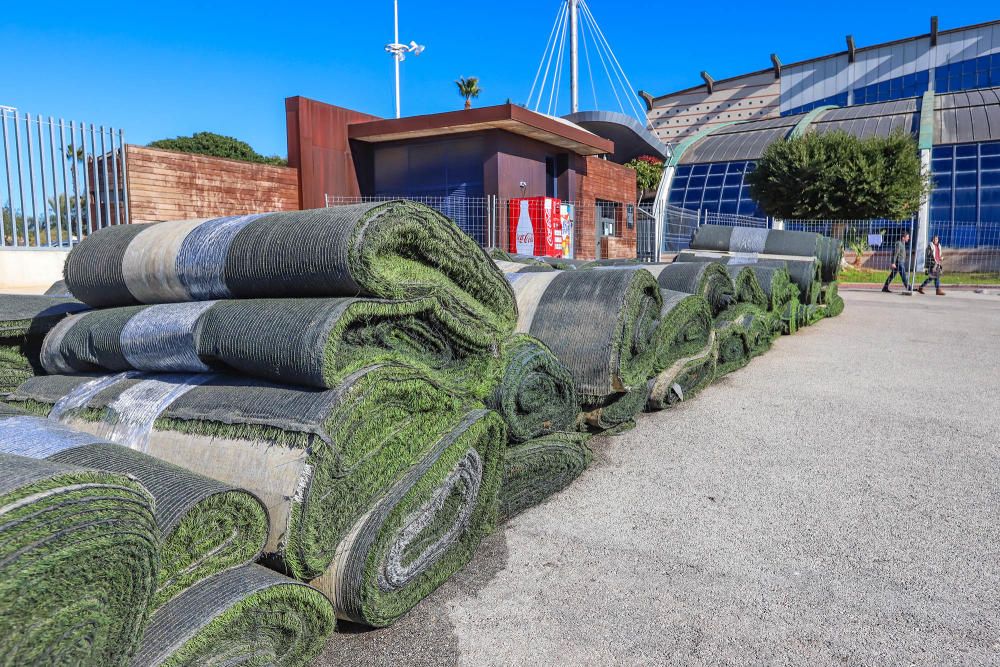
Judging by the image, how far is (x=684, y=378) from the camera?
4.86m

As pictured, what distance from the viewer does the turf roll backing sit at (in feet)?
17.6

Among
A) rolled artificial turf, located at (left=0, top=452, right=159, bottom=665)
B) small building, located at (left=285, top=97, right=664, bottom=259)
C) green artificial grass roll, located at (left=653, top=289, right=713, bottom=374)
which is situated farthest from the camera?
small building, located at (left=285, top=97, right=664, bottom=259)

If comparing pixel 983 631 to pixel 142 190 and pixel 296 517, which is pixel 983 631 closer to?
pixel 296 517

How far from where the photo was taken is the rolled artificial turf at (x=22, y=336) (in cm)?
293

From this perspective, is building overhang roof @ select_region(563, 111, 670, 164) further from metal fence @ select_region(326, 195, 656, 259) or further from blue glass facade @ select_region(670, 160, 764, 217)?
blue glass facade @ select_region(670, 160, 764, 217)

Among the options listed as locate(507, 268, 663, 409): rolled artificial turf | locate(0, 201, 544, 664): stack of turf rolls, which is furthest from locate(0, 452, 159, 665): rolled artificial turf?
locate(507, 268, 663, 409): rolled artificial turf

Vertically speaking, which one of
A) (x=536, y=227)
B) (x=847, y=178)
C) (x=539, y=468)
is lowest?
(x=539, y=468)

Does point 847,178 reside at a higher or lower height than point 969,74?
lower

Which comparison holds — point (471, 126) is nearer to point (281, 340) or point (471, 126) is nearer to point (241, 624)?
point (281, 340)

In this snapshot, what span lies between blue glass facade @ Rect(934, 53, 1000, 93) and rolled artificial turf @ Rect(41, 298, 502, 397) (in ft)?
174

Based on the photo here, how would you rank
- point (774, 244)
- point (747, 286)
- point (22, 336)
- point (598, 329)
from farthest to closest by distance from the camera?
point (774, 244)
point (747, 286)
point (598, 329)
point (22, 336)

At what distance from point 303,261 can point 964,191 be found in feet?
107

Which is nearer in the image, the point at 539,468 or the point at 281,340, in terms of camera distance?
the point at 281,340

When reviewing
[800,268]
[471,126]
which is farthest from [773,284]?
[471,126]
